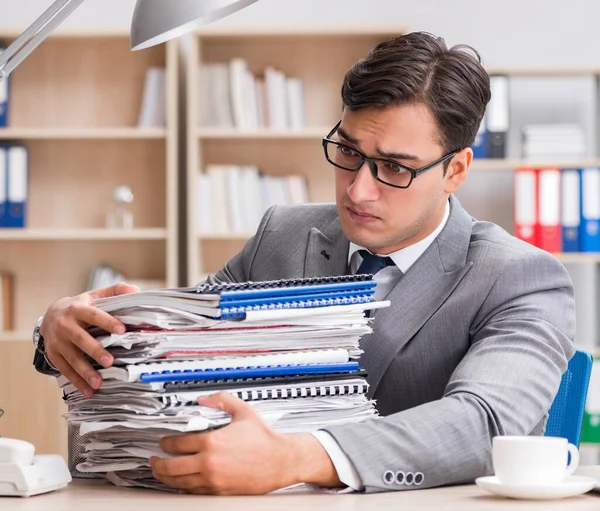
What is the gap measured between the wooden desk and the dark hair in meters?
0.68

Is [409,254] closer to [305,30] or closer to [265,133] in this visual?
[265,133]

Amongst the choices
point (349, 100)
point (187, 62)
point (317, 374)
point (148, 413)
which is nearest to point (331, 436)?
point (317, 374)

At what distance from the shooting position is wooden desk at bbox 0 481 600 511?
3.30 ft

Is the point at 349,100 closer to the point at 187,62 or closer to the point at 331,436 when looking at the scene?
the point at 331,436

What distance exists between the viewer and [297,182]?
14.1 ft

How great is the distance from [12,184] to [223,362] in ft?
10.8

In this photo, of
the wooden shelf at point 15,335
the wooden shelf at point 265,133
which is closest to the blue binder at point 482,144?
the wooden shelf at point 265,133

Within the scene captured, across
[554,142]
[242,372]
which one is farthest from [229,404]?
[554,142]

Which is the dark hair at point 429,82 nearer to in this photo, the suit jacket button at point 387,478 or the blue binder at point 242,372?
the blue binder at point 242,372

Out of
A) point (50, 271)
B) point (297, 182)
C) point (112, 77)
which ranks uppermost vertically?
point (112, 77)

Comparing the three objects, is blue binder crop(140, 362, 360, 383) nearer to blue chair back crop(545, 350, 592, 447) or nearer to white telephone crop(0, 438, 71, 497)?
white telephone crop(0, 438, 71, 497)

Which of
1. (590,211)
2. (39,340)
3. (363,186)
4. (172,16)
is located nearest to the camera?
(172,16)

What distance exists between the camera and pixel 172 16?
125 centimetres

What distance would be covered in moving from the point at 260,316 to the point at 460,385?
0.31 metres
